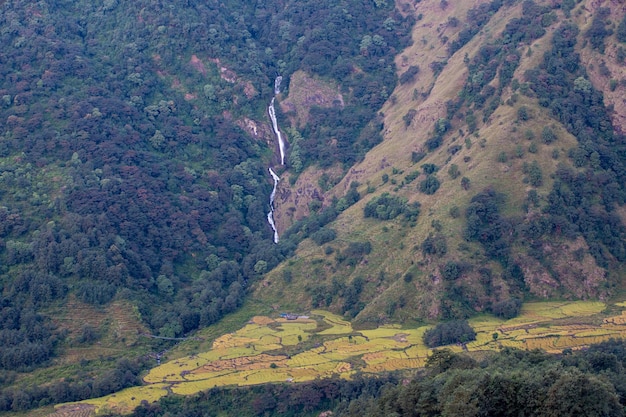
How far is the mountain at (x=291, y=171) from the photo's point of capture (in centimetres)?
7025

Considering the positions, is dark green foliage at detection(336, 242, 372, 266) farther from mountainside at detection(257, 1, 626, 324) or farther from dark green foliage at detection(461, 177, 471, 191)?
dark green foliage at detection(461, 177, 471, 191)

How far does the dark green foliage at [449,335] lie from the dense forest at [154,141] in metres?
21.2

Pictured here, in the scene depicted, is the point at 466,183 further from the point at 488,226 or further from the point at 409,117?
the point at 409,117

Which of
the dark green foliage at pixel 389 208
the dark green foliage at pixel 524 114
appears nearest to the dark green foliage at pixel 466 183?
the dark green foliage at pixel 389 208

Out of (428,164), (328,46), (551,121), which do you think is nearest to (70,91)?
(328,46)

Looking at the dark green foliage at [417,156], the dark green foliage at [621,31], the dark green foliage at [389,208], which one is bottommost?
the dark green foliage at [389,208]

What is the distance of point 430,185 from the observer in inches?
3113

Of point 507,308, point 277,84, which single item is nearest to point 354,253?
point 507,308

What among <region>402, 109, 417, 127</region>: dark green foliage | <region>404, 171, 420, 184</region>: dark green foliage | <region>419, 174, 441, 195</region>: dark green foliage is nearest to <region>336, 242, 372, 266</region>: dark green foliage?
<region>419, 174, 441, 195</region>: dark green foliage

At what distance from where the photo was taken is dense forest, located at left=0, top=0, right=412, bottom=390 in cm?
7206

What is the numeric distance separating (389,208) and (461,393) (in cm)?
4205

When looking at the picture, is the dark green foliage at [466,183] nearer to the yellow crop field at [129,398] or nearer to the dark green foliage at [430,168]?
the dark green foliage at [430,168]

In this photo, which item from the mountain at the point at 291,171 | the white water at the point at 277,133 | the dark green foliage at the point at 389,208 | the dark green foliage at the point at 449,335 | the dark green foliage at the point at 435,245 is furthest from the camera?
the white water at the point at 277,133

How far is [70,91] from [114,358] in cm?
3877
